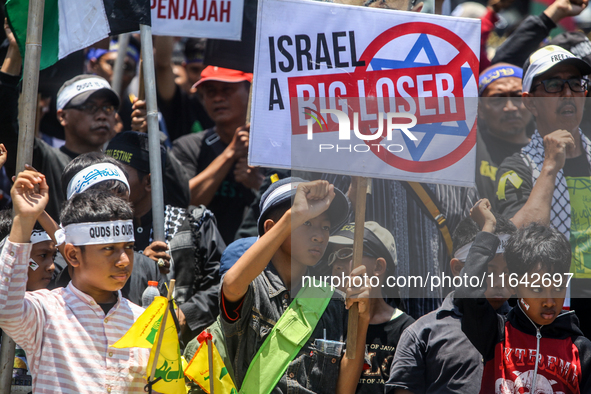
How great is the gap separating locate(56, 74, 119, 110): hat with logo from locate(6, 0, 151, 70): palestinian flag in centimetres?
82

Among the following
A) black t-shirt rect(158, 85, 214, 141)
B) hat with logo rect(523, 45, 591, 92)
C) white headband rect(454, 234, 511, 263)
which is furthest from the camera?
black t-shirt rect(158, 85, 214, 141)

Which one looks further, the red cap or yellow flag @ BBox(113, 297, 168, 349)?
the red cap

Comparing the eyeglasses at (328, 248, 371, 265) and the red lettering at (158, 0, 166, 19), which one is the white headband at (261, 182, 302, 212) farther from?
the red lettering at (158, 0, 166, 19)

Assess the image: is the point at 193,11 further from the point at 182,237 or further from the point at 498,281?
the point at 498,281

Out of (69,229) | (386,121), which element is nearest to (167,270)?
(69,229)

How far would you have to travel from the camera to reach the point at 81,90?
482 cm

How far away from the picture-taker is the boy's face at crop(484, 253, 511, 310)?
3490 mm

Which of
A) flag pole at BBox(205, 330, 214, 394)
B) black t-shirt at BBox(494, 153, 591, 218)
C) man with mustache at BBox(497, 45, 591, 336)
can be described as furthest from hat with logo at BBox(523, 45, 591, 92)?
flag pole at BBox(205, 330, 214, 394)

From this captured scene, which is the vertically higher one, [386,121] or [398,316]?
[386,121]

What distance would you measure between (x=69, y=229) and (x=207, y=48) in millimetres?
2283

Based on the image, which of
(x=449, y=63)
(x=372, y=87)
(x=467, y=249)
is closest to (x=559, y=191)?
(x=467, y=249)

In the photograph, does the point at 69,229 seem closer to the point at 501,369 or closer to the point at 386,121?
the point at 386,121

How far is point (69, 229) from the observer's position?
3.13m

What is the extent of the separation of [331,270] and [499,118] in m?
1.95
